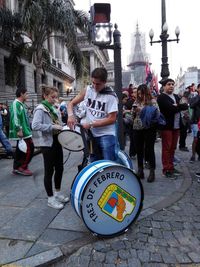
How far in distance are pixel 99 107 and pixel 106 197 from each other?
1.14 metres

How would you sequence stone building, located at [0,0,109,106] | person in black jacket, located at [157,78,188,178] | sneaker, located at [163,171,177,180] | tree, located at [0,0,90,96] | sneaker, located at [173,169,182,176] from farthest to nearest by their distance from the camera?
stone building, located at [0,0,109,106] → tree, located at [0,0,90,96] → sneaker, located at [173,169,182,176] → sneaker, located at [163,171,177,180] → person in black jacket, located at [157,78,188,178]

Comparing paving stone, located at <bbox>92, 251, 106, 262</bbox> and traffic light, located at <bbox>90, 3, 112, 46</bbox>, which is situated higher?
traffic light, located at <bbox>90, 3, 112, 46</bbox>

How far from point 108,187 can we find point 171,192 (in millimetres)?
2061

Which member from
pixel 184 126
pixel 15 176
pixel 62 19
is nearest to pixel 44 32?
pixel 62 19

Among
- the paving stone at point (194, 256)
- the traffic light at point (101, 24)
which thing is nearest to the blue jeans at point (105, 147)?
the paving stone at point (194, 256)

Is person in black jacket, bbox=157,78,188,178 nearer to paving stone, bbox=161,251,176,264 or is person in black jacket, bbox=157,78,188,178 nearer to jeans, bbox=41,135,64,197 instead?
jeans, bbox=41,135,64,197

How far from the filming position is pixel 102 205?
3395mm

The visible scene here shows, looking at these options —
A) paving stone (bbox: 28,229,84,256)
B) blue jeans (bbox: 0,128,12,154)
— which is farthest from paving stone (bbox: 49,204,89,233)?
blue jeans (bbox: 0,128,12,154)

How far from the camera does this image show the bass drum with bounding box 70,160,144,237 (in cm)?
330

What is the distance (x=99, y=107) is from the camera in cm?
388

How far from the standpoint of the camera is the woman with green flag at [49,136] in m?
4.29

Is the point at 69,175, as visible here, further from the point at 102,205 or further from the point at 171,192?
the point at 102,205

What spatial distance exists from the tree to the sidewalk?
35.5ft

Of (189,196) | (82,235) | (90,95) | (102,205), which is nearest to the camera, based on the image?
(102,205)
